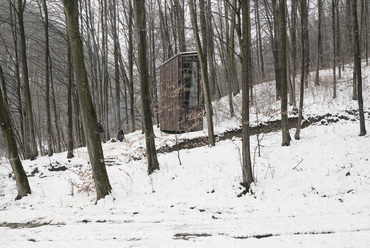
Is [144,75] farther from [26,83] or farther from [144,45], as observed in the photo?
[26,83]

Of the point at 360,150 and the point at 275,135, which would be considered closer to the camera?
the point at 360,150

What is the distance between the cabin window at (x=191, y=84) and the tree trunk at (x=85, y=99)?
736 cm

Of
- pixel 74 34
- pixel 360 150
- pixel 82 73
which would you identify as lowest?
pixel 360 150

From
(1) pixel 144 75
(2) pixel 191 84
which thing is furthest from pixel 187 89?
(1) pixel 144 75

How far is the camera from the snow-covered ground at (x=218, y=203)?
342 cm

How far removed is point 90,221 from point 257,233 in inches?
129

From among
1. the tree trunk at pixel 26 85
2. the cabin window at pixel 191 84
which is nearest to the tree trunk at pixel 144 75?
the cabin window at pixel 191 84

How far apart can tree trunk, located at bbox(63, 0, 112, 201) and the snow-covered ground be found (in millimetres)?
590

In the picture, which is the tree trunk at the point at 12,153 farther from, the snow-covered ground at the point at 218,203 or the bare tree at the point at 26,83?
the bare tree at the point at 26,83

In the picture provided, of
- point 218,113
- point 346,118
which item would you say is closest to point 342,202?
point 346,118

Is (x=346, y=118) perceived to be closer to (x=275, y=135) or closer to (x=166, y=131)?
(x=275, y=135)

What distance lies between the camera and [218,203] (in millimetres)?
4992

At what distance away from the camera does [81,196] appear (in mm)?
6254

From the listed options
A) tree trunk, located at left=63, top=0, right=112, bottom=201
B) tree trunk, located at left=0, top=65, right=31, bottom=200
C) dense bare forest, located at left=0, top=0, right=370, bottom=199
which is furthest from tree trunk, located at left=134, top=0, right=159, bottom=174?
tree trunk, located at left=0, top=65, right=31, bottom=200
